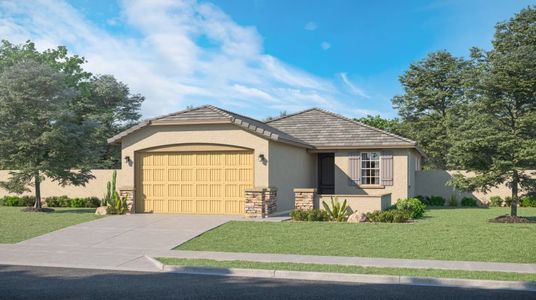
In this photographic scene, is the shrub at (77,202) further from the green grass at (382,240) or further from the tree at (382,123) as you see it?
the tree at (382,123)

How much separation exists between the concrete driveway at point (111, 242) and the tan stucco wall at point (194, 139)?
2.07m

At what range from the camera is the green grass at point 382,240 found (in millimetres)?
11898

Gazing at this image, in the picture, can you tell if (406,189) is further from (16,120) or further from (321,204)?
(16,120)

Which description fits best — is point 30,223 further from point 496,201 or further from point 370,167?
point 496,201

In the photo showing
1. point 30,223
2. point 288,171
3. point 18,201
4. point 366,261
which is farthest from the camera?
point 18,201

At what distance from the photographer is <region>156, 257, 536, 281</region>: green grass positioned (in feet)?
30.5

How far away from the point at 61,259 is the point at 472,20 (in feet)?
52.7

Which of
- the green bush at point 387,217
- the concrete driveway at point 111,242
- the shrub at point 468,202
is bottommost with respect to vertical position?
the concrete driveway at point 111,242

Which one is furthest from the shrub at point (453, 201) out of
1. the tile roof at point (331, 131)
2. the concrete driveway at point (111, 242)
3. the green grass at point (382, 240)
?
the concrete driveway at point (111, 242)

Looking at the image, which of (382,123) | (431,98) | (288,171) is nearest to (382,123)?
(382,123)

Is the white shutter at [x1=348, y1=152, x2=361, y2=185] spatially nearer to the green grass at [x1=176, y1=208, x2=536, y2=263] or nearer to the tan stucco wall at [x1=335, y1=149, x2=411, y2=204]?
the tan stucco wall at [x1=335, y1=149, x2=411, y2=204]

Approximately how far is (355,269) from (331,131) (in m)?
17.0

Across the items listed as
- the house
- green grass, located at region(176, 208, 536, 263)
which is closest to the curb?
green grass, located at region(176, 208, 536, 263)

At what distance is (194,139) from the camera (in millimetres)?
20047
